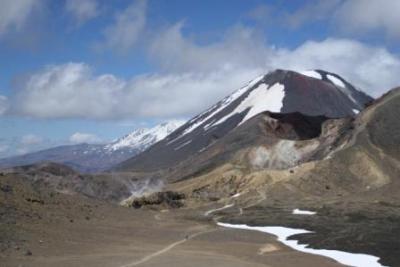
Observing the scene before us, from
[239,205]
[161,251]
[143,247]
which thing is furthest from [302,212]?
[161,251]

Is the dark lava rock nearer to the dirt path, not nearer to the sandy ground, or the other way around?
the sandy ground

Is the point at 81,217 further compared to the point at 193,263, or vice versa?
the point at 81,217

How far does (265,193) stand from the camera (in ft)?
318

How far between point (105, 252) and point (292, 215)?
3473cm

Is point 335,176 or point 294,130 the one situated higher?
point 294,130

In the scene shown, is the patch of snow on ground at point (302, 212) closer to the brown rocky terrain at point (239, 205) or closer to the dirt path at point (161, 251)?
the brown rocky terrain at point (239, 205)

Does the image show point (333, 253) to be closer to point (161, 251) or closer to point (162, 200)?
point (161, 251)

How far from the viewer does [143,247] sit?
48.4 m

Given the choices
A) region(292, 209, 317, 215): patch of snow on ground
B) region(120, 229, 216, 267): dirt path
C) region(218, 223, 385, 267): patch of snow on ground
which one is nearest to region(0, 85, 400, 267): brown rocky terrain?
region(120, 229, 216, 267): dirt path

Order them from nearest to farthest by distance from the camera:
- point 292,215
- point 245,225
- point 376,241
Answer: point 376,241
point 245,225
point 292,215

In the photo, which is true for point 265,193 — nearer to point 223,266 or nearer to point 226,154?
point 226,154

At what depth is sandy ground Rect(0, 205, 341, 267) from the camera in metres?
40.3

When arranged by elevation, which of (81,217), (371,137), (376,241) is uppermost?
(371,137)

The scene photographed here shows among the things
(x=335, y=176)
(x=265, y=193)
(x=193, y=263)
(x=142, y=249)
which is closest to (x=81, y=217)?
(x=142, y=249)
